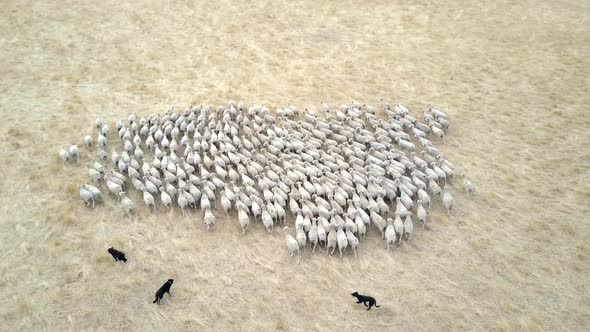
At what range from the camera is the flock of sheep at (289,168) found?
11031 mm

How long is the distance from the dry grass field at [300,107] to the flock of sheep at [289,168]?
491 mm

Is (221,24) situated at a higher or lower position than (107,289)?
higher

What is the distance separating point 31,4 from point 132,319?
19.5 m

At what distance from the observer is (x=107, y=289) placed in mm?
9477

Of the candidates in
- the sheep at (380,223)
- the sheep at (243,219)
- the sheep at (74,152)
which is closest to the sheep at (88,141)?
the sheep at (74,152)

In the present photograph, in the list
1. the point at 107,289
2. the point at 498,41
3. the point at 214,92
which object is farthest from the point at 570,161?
the point at 107,289

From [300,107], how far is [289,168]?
4.04 metres

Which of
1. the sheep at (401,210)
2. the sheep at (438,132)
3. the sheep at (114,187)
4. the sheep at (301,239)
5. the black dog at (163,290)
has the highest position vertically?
the sheep at (438,132)

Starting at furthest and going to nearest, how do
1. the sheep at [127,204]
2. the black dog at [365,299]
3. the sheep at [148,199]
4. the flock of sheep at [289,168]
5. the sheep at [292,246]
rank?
the sheep at [148,199]
the sheep at [127,204]
the flock of sheep at [289,168]
the sheep at [292,246]
the black dog at [365,299]

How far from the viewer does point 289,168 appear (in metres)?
12.4

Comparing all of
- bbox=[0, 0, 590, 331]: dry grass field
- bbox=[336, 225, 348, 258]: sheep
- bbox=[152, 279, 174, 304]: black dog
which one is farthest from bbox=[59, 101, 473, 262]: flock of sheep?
bbox=[152, 279, 174, 304]: black dog

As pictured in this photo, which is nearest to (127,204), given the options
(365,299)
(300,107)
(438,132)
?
(365,299)

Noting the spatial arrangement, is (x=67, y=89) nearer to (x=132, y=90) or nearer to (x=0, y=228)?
(x=132, y=90)

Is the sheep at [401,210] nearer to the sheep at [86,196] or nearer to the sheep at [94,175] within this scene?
the sheep at [86,196]
